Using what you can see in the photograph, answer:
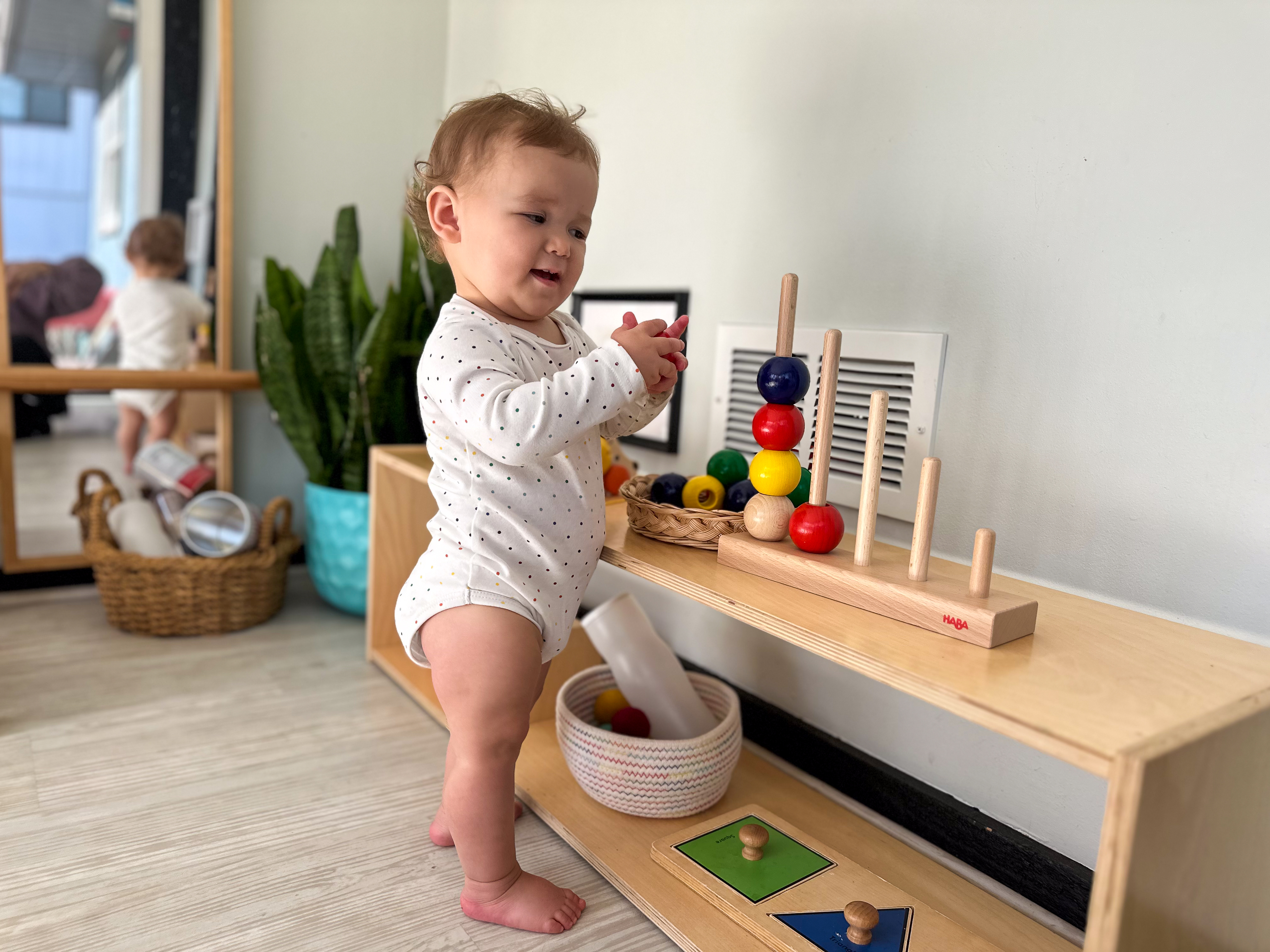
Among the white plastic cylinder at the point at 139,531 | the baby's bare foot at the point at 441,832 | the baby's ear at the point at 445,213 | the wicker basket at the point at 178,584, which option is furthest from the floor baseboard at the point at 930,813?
the white plastic cylinder at the point at 139,531

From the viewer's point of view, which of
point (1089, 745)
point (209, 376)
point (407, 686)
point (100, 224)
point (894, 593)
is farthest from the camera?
point (209, 376)

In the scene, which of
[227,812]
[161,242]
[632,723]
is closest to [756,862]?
[632,723]

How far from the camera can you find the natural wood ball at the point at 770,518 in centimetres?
109

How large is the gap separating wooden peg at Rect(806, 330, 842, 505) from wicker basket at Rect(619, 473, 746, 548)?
0.47 feet

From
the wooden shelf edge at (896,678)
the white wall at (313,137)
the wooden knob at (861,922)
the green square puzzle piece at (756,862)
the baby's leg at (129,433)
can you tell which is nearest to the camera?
the wooden shelf edge at (896,678)

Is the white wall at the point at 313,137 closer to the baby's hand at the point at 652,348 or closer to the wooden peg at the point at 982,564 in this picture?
the baby's hand at the point at 652,348

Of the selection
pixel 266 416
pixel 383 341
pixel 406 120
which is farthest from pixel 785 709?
pixel 406 120

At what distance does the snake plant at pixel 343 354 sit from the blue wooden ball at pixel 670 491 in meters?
0.80

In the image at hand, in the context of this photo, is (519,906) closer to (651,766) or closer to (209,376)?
(651,766)

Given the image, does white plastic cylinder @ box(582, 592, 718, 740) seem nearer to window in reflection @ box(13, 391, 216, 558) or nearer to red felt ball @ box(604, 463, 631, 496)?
red felt ball @ box(604, 463, 631, 496)

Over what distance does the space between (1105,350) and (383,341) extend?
50.8 inches

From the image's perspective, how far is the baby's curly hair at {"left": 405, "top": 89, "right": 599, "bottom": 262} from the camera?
3.34 feet

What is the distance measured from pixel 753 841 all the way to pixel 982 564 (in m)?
0.47

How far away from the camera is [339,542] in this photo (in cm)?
193
